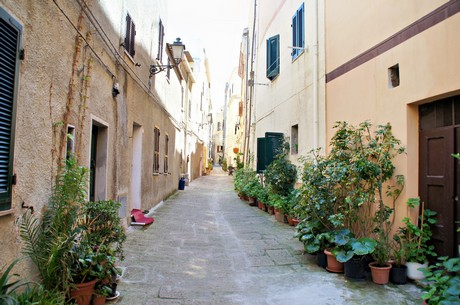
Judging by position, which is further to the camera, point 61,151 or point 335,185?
point 335,185

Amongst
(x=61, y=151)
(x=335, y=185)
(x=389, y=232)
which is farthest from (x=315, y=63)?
(x=61, y=151)

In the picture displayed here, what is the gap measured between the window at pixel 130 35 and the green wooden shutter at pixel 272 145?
4718 millimetres

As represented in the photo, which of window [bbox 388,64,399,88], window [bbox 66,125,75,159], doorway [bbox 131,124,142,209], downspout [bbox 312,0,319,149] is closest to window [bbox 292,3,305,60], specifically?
downspout [bbox 312,0,319,149]

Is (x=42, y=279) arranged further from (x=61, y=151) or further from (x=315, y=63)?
(x=315, y=63)

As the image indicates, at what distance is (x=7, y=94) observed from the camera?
9.23ft

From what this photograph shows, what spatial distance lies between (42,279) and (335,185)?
4291 mm

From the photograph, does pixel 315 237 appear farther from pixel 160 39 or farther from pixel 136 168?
pixel 160 39

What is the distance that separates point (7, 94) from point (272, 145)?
8.09 metres

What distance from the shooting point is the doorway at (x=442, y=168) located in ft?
13.3

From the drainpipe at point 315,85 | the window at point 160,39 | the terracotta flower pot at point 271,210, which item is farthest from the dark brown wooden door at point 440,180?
the window at point 160,39

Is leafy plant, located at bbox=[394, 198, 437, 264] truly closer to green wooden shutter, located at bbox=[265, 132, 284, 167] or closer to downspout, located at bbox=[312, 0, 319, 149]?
downspout, located at bbox=[312, 0, 319, 149]

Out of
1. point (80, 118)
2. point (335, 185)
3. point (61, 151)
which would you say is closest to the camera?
point (61, 151)

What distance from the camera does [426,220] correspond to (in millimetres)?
4387

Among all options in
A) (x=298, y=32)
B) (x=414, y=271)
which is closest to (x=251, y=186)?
(x=298, y=32)
